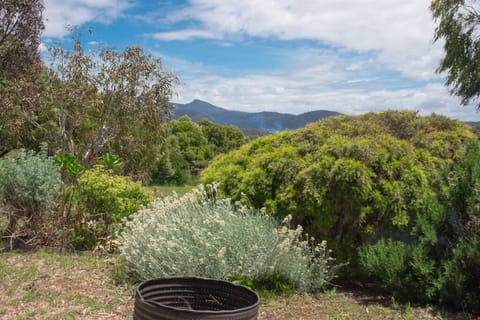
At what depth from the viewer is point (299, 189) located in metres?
5.27

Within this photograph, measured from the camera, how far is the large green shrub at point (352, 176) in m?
5.02

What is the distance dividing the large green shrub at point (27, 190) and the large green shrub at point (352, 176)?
2344 millimetres

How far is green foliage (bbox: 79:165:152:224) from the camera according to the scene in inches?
267

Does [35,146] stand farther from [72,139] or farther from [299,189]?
[299,189]

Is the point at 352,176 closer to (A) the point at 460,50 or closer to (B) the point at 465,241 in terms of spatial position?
(B) the point at 465,241

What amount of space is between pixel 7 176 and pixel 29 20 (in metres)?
9.10

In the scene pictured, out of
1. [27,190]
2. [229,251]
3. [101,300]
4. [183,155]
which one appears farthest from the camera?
[183,155]

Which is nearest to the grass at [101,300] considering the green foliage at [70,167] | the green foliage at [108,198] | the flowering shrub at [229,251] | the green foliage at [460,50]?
the flowering shrub at [229,251]

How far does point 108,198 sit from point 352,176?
345cm

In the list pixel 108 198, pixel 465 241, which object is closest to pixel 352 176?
pixel 465 241

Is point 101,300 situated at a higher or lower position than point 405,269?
lower

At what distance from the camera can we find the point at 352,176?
496 centimetres

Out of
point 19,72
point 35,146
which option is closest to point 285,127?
point 19,72

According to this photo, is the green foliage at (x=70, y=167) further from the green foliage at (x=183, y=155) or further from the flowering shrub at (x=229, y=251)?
the green foliage at (x=183, y=155)
